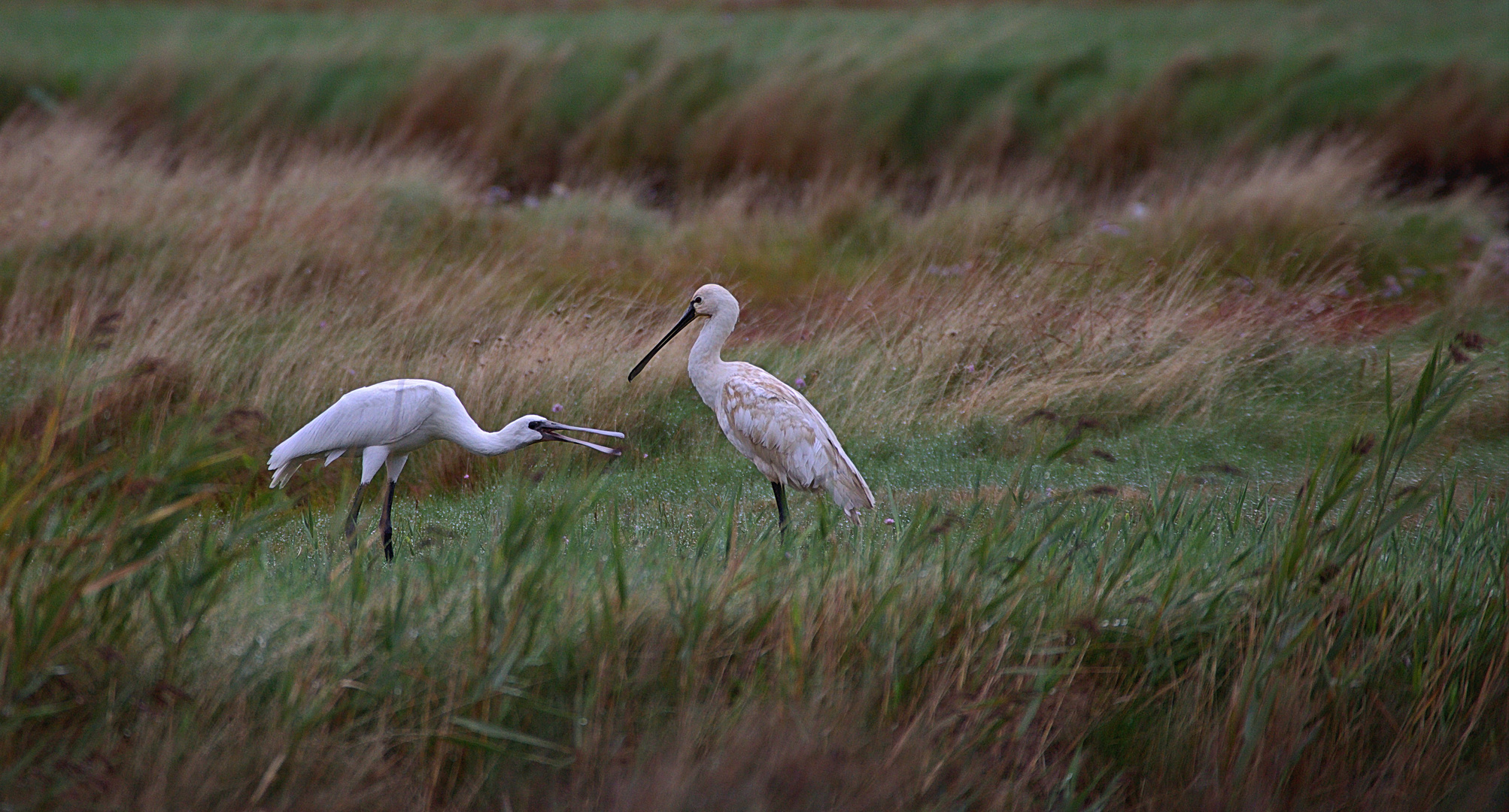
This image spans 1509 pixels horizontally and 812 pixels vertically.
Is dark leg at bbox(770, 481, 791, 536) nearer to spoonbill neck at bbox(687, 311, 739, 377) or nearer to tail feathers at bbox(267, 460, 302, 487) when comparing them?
spoonbill neck at bbox(687, 311, 739, 377)

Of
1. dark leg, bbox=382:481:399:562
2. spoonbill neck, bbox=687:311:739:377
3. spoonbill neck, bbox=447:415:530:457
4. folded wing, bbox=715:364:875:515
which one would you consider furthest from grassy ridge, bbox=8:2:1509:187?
dark leg, bbox=382:481:399:562

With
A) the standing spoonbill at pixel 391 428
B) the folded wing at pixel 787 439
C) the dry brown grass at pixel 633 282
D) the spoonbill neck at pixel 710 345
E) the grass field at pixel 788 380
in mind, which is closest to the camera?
the grass field at pixel 788 380

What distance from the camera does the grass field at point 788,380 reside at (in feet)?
11.0

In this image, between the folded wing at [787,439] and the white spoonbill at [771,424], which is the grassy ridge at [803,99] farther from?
the folded wing at [787,439]

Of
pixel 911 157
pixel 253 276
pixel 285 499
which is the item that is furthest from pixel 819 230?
pixel 285 499

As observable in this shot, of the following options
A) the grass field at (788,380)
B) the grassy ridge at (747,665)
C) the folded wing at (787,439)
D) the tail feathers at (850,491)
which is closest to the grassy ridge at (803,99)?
the grass field at (788,380)

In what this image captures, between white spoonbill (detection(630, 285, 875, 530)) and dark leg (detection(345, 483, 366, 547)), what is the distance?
1.53 m

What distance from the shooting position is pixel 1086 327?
7.59 meters

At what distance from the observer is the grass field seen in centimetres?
335

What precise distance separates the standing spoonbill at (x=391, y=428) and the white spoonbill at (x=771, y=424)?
687 mm

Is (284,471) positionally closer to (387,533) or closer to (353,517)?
(353,517)

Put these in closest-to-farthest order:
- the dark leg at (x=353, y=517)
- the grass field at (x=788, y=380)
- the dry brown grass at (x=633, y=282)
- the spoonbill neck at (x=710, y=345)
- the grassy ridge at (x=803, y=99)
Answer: the grass field at (x=788, y=380), the dark leg at (x=353, y=517), the spoonbill neck at (x=710, y=345), the dry brown grass at (x=633, y=282), the grassy ridge at (x=803, y=99)

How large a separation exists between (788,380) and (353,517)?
2781 mm

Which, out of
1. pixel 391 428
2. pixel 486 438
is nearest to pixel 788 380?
pixel 486 438
